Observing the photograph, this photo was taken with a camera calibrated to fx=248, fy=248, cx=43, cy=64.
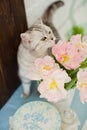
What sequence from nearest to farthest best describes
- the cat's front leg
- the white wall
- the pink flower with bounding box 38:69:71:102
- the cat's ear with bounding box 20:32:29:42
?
the pink flower with bounding box 38:69:71:102 < the cat's ear with bounding box 20:32:29:42 < the cat's front leg < the white wall

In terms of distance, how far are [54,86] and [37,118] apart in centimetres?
16

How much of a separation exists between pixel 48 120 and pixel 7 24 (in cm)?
35

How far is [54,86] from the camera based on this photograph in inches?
23.2

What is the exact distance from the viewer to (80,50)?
625 mm

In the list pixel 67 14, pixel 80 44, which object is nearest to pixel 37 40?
pixel 80 44

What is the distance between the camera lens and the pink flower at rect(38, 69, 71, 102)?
0.59 metres

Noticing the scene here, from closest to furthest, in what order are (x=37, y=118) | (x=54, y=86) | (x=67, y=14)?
(x=54, y=86), (x=37, y=118), (x=67, y=14)

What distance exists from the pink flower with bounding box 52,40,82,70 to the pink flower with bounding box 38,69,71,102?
0.09 feet

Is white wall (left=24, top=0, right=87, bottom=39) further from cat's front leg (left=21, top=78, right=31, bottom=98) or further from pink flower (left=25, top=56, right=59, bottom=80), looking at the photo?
pink flower (left=25, top=56, right=59, bottom=80)

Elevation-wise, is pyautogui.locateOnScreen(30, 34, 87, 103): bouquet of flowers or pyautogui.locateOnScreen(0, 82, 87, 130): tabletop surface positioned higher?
pyautogui.locateOnScreen(30, 34, 87, 103): bouquet of flowers

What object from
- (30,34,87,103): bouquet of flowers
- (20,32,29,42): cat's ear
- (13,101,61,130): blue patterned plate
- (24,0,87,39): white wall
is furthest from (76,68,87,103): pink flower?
(24,0,87,39): white wall

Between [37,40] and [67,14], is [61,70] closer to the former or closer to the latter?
[37,40]

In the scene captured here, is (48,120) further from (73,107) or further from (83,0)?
(83,0)

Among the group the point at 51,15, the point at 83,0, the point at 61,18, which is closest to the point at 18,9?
the point at 51,15
